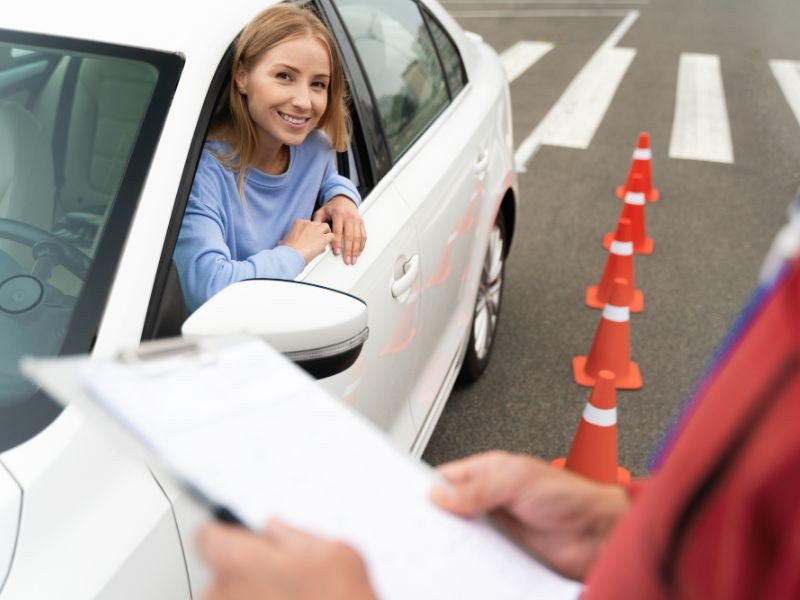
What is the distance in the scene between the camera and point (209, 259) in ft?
6.48

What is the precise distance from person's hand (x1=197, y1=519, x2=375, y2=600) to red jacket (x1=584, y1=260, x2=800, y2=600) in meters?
0.26

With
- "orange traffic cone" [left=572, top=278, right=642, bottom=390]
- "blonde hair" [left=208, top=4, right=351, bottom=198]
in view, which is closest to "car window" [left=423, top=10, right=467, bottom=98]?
"orange traffic cone" [left=572, top=278, right=642, bottom=390]

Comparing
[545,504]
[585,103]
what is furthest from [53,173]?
[585,103]

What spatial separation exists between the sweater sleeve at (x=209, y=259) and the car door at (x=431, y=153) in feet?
1.93

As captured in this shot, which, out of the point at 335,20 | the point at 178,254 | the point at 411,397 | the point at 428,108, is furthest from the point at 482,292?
the point at 178,254

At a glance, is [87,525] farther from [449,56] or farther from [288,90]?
[449,56]

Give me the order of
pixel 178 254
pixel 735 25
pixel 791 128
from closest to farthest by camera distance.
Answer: pixel 178 254 → pixel 791 128 → pixel 735 25

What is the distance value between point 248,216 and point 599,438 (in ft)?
4.73

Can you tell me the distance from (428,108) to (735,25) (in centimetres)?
1232

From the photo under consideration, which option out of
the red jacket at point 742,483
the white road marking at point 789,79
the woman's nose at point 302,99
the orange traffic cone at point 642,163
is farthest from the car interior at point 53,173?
the white road marking at point 789,79

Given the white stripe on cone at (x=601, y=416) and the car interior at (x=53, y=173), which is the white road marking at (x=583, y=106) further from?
the car interior at (x=53, y=173)

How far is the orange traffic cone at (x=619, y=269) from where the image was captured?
4.34 metres

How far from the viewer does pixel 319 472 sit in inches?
35.8

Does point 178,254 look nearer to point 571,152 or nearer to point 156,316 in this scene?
point 156,316
